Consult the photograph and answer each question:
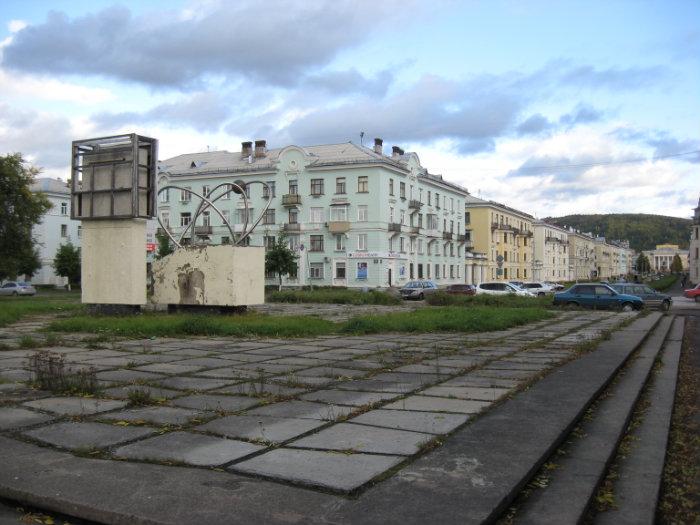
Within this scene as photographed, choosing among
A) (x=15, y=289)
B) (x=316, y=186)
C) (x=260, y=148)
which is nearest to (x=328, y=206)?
(x=316, y=186)

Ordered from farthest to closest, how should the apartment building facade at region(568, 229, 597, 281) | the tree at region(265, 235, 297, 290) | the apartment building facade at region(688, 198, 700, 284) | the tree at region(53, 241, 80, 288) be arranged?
1. the apartment building facade at region(568, 229, 597, 281)
2. the apartment building facade at region(688, 198, 700, 284)
3. the tree at region(53, 241, 80, 288)
4. the tree at region(265, 235, 297, 290)

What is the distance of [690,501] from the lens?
169 inches

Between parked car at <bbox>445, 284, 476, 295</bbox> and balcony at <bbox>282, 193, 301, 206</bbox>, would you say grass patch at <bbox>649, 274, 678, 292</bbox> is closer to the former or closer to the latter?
parked car at <bbox>445, 284, 476, 295</bbox>

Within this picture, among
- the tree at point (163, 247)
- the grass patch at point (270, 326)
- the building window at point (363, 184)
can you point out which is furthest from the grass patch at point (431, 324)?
the building window at point (363, 184)

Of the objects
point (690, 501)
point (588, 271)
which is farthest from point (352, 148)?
point (588, 271)

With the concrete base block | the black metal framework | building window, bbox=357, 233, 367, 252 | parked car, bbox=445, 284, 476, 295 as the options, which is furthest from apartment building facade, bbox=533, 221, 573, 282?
the black metal framework

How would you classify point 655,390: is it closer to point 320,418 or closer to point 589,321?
point 320,418

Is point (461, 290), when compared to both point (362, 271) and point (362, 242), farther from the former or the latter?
point (362, 242)

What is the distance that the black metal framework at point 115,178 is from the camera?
1850 centimetres

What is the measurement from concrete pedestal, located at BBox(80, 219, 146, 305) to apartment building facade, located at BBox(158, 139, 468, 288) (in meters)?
40.1

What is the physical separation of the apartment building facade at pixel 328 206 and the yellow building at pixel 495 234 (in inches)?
815

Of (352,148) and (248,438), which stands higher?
(352,148)

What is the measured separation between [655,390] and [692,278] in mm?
107016

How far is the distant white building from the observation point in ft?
225
